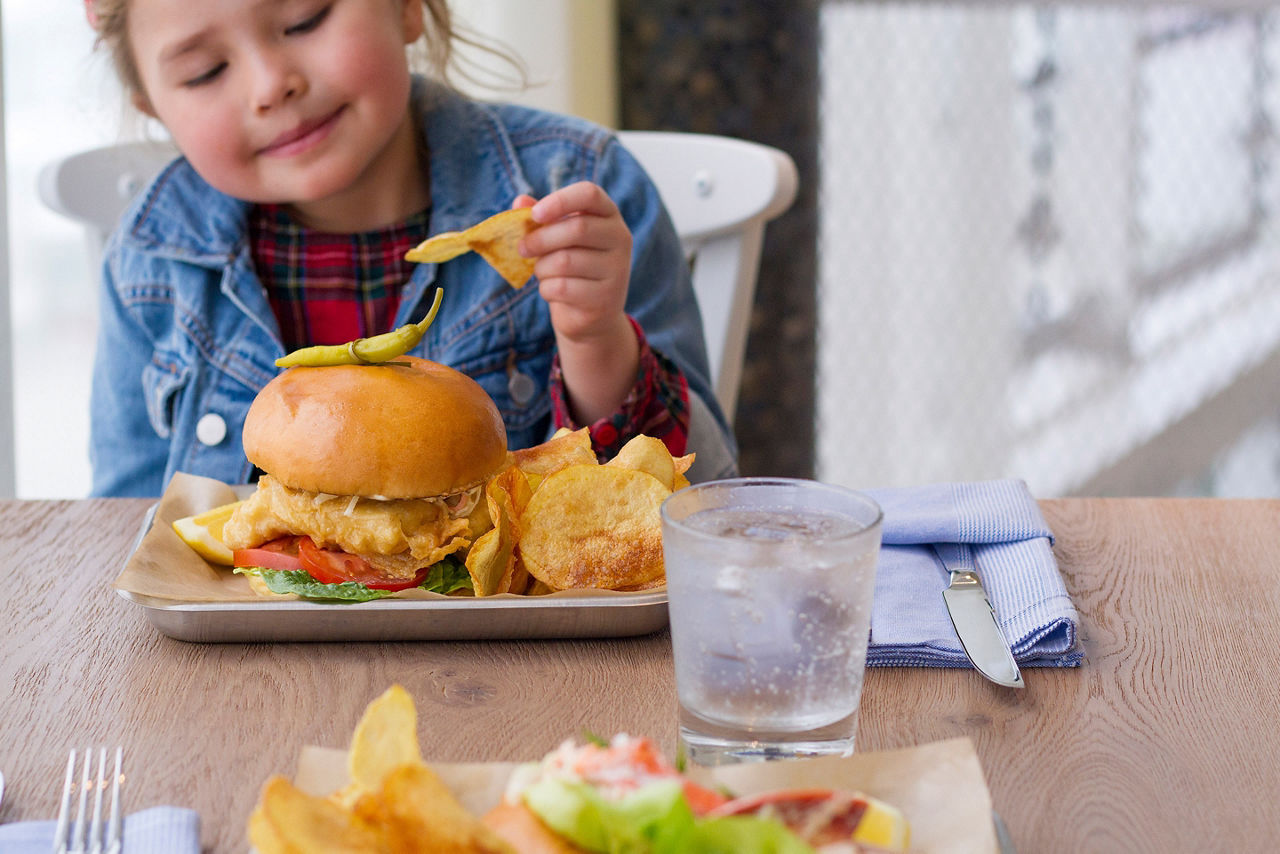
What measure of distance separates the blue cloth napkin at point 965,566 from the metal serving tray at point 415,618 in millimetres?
171

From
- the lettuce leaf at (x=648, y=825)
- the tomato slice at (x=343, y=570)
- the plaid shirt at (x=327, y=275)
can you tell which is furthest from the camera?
the plaid shirt at (x=327, y=275)

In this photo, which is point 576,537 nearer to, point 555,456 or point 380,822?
point 555,456

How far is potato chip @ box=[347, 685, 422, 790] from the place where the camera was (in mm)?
558

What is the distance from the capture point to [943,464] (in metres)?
3.45

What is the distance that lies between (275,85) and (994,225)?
2362mm

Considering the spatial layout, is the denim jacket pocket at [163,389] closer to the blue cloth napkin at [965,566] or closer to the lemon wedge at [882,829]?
the blue cloth napkin at [965,566]

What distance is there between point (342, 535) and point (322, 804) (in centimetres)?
42

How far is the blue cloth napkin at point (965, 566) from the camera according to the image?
32.4 inches

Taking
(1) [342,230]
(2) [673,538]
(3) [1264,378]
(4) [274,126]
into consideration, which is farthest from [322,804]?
(3) [1264,378]

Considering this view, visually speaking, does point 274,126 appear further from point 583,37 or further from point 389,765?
point 583,37

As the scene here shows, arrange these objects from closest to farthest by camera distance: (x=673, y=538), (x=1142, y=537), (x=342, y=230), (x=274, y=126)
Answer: (x=673, y=538) < (x=1142, y=537) < (x=274, y=126) < (x=342, y=230)

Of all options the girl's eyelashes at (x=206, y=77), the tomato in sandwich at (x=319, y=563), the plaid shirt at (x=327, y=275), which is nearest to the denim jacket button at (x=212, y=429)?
the plaid shirt at (x=327, y=275)

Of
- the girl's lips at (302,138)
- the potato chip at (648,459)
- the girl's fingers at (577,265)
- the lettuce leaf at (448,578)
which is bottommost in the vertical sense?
the lettuce leaf at (448,578)

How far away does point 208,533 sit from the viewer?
99 centimetres
